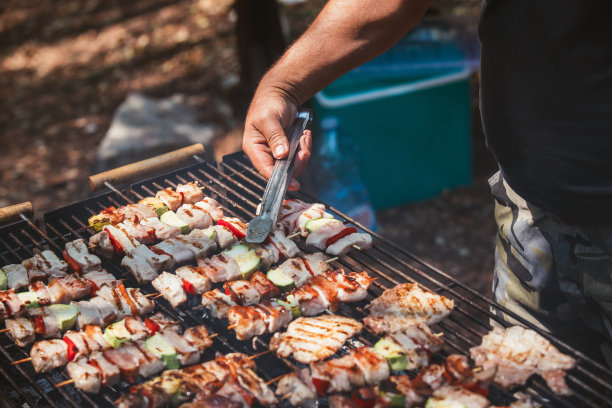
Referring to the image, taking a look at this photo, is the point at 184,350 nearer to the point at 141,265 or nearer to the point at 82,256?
the point at 141,265

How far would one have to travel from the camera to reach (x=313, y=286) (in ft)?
9.21

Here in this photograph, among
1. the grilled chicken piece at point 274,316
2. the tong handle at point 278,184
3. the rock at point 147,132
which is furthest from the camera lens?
the rock at point 147,132

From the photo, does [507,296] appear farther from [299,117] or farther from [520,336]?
[299,117]

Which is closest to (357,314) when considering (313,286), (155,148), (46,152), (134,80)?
(313,286)

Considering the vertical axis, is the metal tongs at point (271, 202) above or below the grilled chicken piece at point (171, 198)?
above

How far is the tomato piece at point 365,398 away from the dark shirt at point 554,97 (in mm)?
1234

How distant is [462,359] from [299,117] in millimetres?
1543

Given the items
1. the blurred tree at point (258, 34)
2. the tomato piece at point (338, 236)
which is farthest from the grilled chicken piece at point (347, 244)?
the blurred tree at point (258, 34)

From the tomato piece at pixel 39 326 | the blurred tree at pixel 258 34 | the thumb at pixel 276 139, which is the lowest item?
the blurred tree at pixel 258 34

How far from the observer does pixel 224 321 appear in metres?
2.96

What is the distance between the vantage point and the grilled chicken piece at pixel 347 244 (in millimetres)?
3031

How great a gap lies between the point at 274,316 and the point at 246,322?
127 millimetres

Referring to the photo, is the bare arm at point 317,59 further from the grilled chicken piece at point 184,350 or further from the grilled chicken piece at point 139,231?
the grilled chicken piece at point 184,350

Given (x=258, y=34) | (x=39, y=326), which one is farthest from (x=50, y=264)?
(x=258, y=34)
